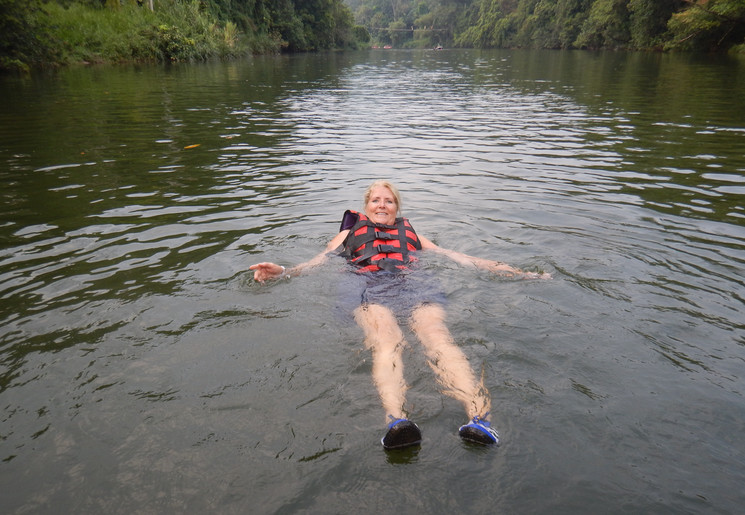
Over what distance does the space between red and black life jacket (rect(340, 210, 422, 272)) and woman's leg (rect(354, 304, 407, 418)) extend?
2.88ft

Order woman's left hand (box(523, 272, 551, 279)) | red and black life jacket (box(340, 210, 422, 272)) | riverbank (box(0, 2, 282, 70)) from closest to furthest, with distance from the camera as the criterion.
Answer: woman's left hand (box(523, 272, 551, 279)) < red and black life jacket (box(340, 210, 422, 272)) < riverbank (box(0, 2, 282, 70))

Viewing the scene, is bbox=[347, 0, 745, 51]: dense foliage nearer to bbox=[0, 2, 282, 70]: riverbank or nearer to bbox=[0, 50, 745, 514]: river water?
bbox=[0, 50, 745, 514]: river water

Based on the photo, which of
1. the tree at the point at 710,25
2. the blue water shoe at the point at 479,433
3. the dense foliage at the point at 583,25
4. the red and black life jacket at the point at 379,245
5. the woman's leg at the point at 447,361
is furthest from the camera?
the dense foliage at the point at 583,25

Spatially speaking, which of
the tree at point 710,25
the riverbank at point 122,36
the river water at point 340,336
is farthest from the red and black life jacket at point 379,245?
the tree at point 710,25

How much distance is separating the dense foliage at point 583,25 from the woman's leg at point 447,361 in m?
36.0

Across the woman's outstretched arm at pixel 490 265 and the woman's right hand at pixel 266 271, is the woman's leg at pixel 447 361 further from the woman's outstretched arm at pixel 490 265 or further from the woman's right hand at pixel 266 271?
the woman's right hand at pixel 266 271

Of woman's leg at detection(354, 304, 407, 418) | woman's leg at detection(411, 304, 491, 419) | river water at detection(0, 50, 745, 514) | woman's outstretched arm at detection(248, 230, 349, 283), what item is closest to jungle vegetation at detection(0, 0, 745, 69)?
river water at detection(0, 50, 745, 514)

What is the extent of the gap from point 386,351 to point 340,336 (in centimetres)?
47

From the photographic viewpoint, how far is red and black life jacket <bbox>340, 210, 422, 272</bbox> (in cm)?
497

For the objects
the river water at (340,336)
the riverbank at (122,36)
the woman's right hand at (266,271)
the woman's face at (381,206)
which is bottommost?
the river water at (340,336)

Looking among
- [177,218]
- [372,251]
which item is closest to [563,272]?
[372,251]

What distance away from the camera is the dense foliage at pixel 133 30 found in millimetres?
21875

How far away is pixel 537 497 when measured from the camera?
2389 millimetres

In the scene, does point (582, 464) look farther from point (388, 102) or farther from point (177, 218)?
point (388, 102)
